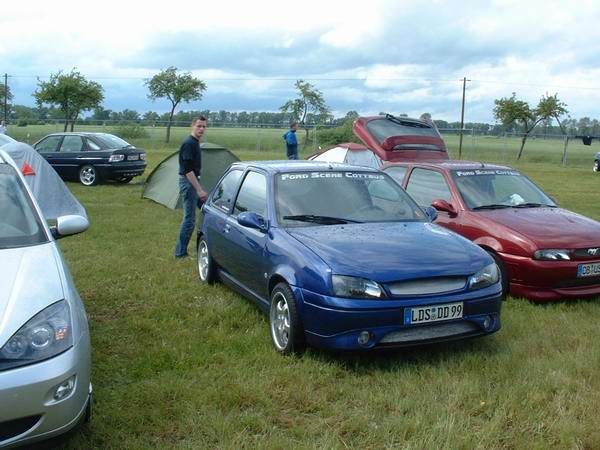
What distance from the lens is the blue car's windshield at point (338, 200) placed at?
17.7 feet

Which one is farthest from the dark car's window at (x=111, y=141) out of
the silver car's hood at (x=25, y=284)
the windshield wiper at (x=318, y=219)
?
the silver car's hood at (x=25, y=284)

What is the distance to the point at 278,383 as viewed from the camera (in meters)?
4.31

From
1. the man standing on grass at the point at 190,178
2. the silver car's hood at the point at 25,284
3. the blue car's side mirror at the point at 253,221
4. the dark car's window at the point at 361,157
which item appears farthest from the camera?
the dark car's window at the point at 361,157

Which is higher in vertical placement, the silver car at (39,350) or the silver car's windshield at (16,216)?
the silver car's windshield at (16,216)

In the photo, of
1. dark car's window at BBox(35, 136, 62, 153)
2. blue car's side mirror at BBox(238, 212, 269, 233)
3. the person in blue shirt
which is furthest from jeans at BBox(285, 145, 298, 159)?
blue car's side mirror at BBox(238, 212, 269, 233)

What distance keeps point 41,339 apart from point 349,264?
2108 millimetres

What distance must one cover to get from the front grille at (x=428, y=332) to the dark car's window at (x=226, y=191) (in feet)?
8.48

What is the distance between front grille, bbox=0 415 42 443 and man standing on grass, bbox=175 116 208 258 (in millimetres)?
5126

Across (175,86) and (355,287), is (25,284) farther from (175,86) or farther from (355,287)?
(175,86)

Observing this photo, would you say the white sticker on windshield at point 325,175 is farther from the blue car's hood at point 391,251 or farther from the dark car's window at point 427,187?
the dark car's window at point 427,187

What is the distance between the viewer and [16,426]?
2.93 m

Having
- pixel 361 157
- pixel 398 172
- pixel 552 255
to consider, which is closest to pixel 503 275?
pixel 552 255

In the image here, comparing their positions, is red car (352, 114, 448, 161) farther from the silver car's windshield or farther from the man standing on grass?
the silver car's windshield

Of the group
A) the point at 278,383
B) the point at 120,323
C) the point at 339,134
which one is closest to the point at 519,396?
the point at 278,383
